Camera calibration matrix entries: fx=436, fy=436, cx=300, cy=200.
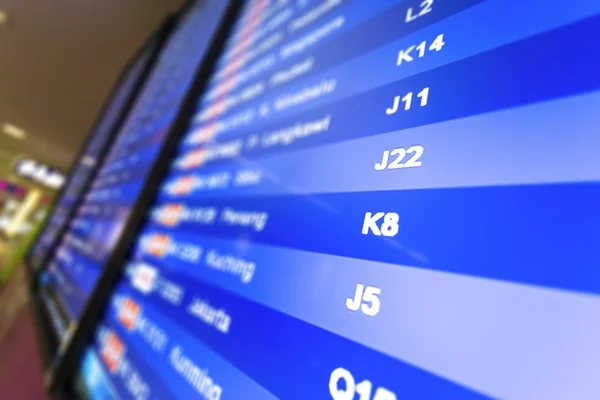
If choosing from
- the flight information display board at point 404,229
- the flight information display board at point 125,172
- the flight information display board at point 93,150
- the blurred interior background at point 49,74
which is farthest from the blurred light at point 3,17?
the flight information display board at point 404,229

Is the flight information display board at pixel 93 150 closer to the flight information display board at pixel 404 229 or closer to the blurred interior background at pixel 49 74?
the blurred interior background at pixel 49 74

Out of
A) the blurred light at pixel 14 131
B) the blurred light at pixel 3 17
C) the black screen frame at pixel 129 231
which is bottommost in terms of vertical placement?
the black screen frame at pixel 129 231

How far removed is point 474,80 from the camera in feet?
1.53

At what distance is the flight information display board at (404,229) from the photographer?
320mm

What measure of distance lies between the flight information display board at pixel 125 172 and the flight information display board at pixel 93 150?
206 millimetres

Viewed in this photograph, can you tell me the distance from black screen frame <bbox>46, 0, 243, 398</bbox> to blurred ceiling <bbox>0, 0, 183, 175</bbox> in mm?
1639

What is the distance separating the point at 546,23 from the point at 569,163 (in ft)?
0.55

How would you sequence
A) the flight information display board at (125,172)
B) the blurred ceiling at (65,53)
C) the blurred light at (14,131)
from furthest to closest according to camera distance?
the blurred light at (14,131) → the blurred ceiling at (65,53) → the flight information display board at (125,172)

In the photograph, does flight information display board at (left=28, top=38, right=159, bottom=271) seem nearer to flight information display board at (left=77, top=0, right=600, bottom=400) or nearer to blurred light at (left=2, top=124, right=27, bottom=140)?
flight information display board at (left=77, top=0, right=600, bottom=400)

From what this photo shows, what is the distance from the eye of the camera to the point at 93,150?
2.61 meters

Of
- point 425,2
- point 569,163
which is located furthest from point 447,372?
point 425,2

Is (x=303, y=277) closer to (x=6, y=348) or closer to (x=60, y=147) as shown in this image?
(x=6, y=348)

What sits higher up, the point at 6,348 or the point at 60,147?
the point at 60,147

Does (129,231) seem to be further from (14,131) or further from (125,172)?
(14,131)
